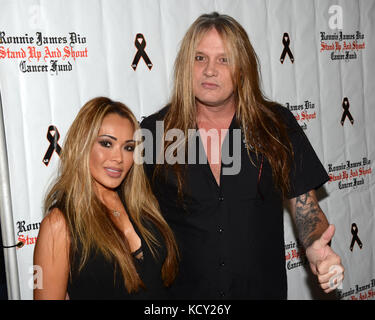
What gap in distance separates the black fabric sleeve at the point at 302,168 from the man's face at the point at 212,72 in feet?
1.23

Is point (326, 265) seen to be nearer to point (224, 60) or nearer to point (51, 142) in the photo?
point (224, 60)

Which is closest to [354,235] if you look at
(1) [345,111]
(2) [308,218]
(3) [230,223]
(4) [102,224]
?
(1) [345,111]

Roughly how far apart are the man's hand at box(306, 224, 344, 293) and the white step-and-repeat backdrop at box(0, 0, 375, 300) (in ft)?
3.69

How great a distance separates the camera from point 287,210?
9.70 ft

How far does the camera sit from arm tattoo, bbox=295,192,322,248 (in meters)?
2.11

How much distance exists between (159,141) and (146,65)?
0.54 m

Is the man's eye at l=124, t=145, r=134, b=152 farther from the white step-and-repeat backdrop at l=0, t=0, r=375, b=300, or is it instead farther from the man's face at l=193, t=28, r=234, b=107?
the white step-and-repeat backdrop at l=0, t=0, r=375, b=300

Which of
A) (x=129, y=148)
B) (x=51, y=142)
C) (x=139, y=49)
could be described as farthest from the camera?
(x=139, y=49)

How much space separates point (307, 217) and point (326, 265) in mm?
421

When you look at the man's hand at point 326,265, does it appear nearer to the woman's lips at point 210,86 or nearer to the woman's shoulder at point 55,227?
the woman's lips at point 210,86

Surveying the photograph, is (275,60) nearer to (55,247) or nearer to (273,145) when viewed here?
(273,145)

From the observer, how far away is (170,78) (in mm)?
2539
